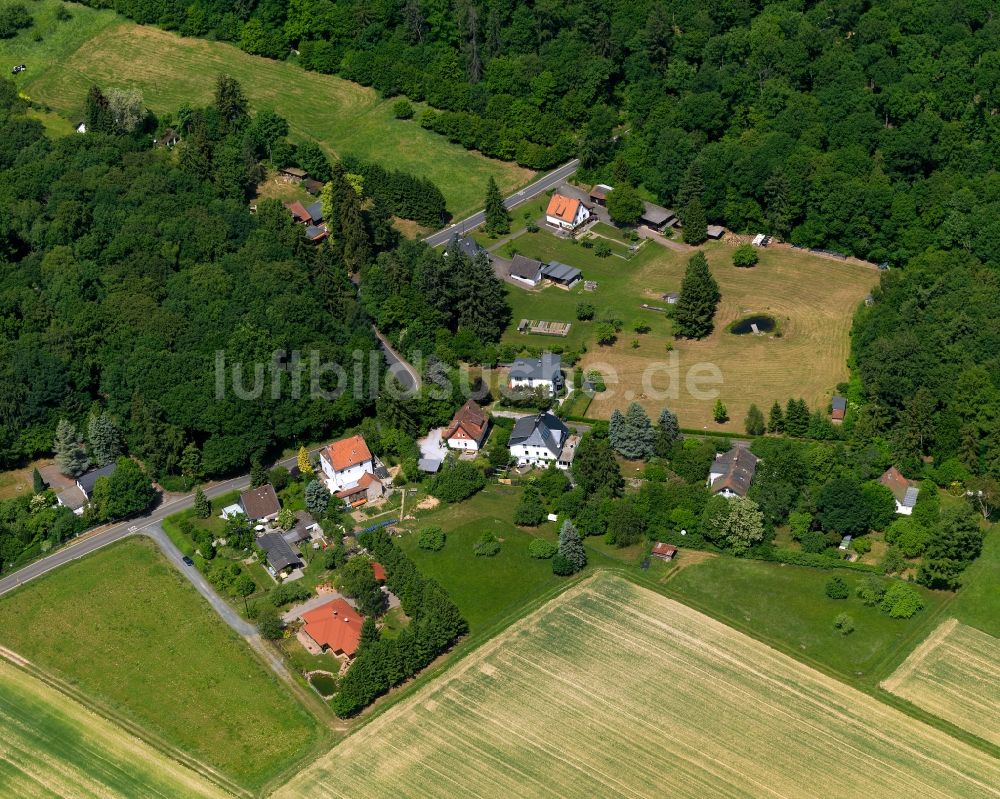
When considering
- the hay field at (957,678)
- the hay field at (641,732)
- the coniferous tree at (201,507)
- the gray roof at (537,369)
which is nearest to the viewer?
the hay field at (641,732)

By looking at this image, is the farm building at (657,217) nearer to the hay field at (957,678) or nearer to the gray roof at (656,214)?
the gray roof at (656,214)

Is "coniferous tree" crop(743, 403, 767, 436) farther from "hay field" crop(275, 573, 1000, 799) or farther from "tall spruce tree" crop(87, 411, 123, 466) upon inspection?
"tall spruce tree" crop(87, 411, 123, 466)

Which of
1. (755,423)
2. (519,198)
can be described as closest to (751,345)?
(755,423)

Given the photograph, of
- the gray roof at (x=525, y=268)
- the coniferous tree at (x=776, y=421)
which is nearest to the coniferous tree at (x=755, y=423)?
the coniferous tree at (x=776, y=421)

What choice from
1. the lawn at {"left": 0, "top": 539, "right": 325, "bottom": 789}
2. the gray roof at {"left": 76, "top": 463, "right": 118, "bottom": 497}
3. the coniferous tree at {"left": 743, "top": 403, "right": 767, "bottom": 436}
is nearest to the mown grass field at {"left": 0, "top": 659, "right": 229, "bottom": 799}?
the lawn at {"left": 0, "top": 539, "right": 325, "bottom": 789}

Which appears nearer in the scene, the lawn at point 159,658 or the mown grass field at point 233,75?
the lawn at point 159,658

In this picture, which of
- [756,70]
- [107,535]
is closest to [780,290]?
[756,70]
